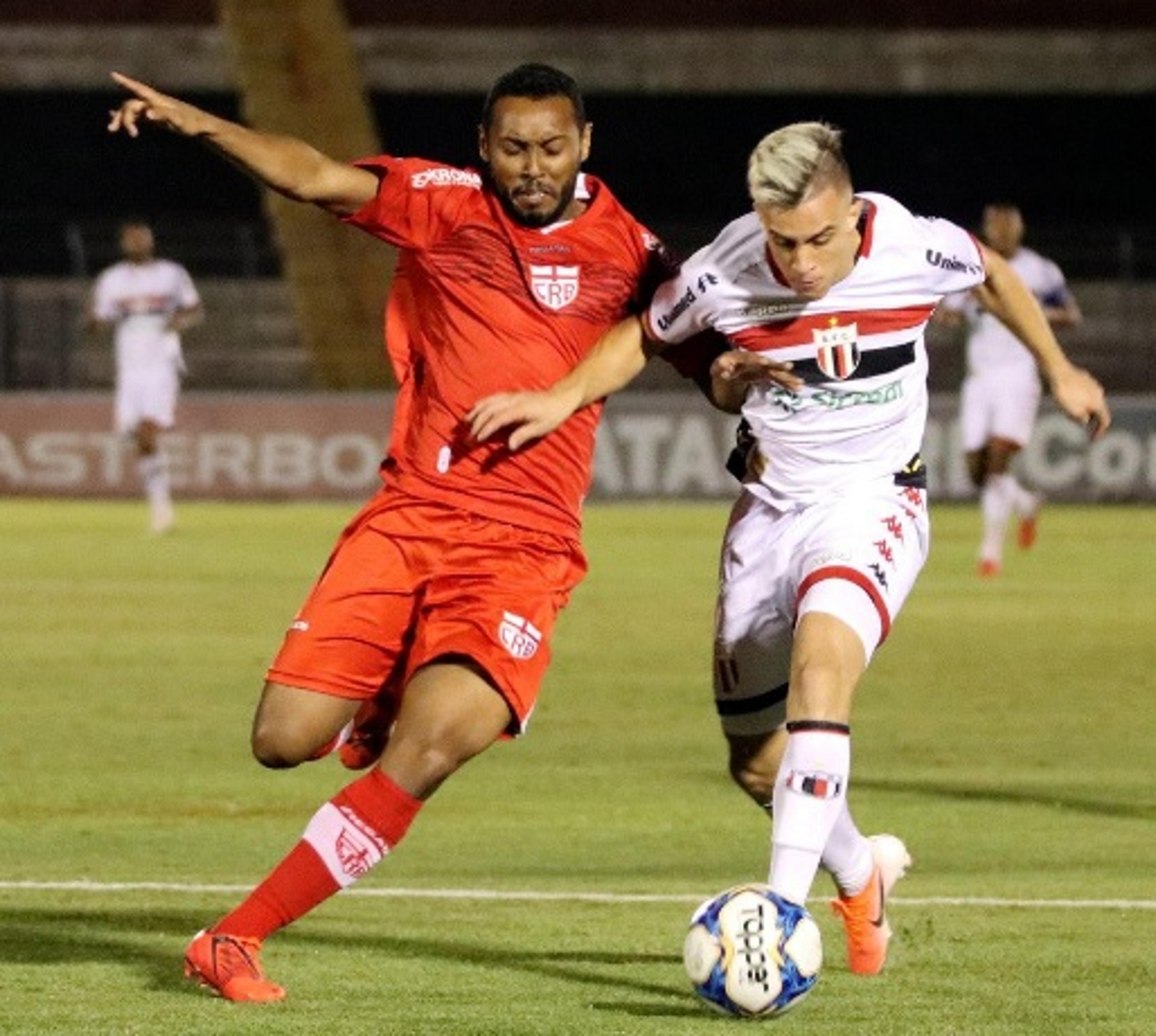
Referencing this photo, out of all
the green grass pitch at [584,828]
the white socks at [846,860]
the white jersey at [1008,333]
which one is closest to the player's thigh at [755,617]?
the white socks at [846,860]

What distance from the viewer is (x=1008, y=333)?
73.7 ft

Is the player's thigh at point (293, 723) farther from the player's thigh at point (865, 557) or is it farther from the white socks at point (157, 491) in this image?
the white socks at point (157, 491)

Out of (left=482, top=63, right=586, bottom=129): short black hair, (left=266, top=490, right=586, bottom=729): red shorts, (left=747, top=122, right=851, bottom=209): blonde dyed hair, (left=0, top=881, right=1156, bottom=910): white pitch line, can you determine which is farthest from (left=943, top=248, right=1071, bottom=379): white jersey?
(left=747, top=122, right=851, bottom=209): blonde dyed hair

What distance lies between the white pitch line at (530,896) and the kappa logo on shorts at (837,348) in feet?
6.53

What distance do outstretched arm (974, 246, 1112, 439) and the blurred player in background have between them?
14.1 m

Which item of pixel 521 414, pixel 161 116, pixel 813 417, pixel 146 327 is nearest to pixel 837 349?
pixel 813 417

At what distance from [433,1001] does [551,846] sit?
325 cm

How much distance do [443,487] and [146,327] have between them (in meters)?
21.1

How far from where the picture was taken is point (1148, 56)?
126 ft

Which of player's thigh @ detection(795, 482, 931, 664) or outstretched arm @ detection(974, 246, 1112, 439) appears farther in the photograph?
outstretched arm @ detection(974, 246, 1112, 439)

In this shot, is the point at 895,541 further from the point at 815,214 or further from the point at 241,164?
the point at 241,164

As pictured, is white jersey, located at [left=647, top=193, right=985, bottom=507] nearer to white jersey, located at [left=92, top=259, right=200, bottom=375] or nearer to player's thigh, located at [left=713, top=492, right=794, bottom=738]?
player's thigh, located at [left=713, top=492, right=794, bottom=738]

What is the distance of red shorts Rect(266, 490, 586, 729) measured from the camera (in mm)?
7254

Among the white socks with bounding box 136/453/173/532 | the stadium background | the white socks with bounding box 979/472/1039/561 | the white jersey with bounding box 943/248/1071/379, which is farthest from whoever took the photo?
the stadium background
